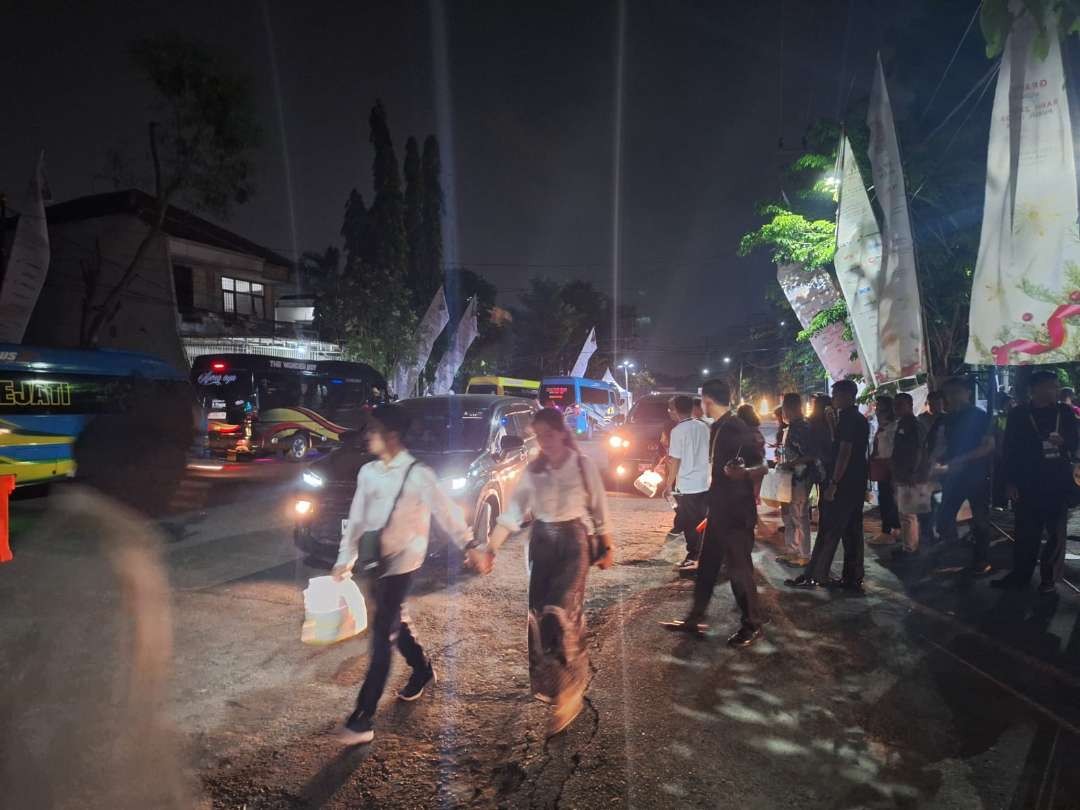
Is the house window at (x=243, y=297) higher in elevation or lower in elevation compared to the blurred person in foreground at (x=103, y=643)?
higher

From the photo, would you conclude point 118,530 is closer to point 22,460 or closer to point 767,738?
point 22,460

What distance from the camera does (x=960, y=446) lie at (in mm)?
6359

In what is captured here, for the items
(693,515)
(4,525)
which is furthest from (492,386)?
(693,515)

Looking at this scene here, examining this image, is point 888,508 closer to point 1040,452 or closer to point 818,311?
point 1040,452

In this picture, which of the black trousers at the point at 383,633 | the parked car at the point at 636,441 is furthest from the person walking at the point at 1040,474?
the parked car at the point at 636,441

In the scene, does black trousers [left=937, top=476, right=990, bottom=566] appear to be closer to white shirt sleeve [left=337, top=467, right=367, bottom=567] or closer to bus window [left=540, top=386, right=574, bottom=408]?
white shirt sleeve [left=337, top=467, right=367, bottom=567]

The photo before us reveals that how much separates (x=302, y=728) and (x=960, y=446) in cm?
627

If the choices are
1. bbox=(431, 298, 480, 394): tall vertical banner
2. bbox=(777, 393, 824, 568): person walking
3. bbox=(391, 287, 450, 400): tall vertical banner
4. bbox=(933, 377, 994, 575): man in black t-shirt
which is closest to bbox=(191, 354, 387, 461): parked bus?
bbox=(391, 287, 450, 400): tall vertical banner

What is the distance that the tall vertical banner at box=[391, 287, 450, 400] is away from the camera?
24.3m

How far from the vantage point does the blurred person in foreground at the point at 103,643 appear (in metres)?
3.05

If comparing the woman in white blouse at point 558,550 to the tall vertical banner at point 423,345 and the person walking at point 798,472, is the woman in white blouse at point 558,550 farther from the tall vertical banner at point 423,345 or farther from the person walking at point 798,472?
the tall vertical banner at point 423,345

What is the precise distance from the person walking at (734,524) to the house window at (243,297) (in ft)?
88.8

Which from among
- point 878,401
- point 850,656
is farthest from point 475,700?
point 878,401

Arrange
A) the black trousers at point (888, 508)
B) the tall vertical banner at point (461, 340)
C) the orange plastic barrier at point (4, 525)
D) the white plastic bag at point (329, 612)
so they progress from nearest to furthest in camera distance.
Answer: the white plastic bag at point (329, 612), the orange plastic barrier at point (4, 525), the black trousers at point (888, 508), the tall vertical banner at point (461, 340)
